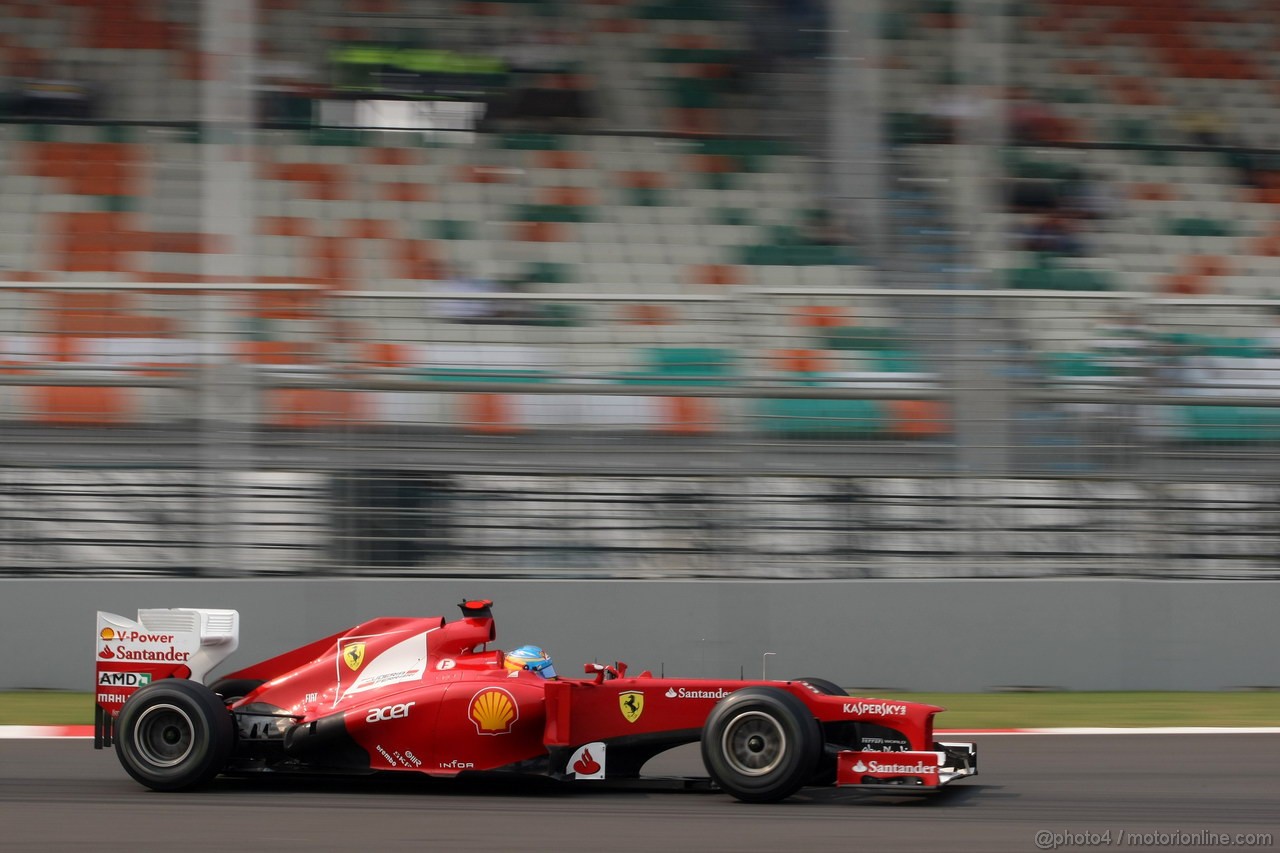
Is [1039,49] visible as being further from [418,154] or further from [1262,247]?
[418,154]

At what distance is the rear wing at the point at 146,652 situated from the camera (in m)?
5.20

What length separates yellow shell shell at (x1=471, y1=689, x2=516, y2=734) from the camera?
489 centimetres

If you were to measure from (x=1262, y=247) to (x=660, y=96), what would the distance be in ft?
17.4

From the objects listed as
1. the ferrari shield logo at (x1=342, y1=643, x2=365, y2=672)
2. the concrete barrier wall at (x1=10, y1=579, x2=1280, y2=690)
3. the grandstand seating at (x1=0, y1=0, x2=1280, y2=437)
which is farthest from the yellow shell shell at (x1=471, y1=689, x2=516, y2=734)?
the grandstand seating at (x1=0, y1=0, x2=1280, y2=437)

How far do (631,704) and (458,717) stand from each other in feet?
1.73

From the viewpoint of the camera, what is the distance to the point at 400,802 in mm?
4891

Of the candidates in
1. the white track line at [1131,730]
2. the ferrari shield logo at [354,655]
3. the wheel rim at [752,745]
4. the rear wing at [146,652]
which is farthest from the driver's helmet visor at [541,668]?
the white track line at [1131,730]

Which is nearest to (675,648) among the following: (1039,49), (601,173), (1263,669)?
(1263,669)

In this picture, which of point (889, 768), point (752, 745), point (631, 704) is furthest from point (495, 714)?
point (889, 768)

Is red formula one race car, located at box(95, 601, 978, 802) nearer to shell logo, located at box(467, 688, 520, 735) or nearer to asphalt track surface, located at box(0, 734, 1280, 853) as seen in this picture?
shell logo, located at box(467, 688, 520, 735)

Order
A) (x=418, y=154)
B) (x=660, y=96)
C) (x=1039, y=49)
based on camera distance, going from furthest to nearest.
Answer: (x=1039, y=49), (x=660, y=96), (x=418, y=154)

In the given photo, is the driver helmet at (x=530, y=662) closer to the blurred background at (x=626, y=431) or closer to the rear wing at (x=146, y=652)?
the rear wing at (x=146, y=652)

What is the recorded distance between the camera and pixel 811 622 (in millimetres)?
7957

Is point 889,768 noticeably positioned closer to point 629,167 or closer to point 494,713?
point 494,713
